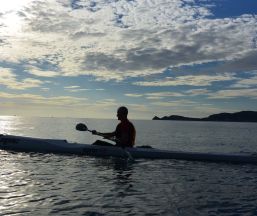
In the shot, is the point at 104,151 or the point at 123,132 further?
the point at 104,151

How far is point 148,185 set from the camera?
13.9m

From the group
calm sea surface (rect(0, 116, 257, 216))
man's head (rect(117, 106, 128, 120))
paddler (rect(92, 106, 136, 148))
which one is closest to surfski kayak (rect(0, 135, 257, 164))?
paddler (rect(92, 106, 136, 148))

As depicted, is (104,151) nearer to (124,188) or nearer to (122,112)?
(122,112)

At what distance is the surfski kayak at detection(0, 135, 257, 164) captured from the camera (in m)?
21.6

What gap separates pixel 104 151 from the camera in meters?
22.7

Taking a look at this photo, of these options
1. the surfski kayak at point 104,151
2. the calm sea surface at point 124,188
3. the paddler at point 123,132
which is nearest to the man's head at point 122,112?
the paddler at point 123,132

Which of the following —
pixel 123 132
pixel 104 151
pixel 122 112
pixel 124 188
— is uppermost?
pixel 122 112

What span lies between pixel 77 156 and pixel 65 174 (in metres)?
6.73

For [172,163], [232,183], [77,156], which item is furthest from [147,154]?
[232,183]

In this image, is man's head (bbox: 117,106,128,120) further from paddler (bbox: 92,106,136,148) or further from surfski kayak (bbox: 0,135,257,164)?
surfski kayak (bbox: 0,135,257,164)

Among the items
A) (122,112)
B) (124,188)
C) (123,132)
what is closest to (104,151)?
(123,132)

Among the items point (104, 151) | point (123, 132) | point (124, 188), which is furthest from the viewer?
point (104, 151)

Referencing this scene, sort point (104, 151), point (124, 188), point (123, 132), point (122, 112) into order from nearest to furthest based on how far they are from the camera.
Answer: point (124, 188), point (122, 112), point (123, 132), point (104, 151)

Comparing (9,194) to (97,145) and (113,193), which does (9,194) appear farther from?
(97,145)
